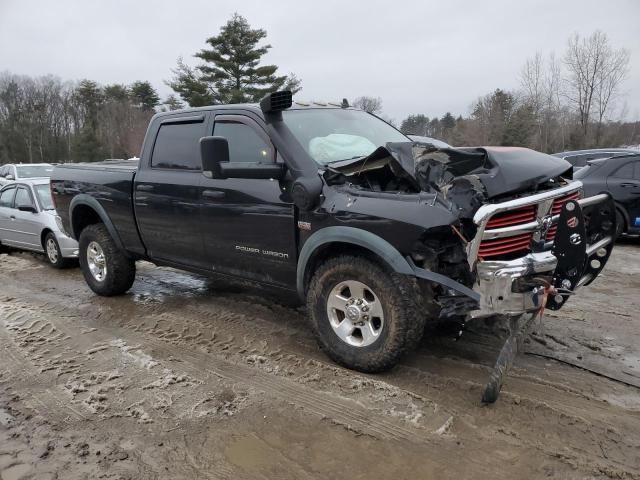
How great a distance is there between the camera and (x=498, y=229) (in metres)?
3.17

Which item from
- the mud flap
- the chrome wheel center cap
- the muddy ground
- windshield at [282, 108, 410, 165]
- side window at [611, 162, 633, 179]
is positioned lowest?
the muddy ground

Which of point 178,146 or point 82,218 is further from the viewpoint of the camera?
point 82,218

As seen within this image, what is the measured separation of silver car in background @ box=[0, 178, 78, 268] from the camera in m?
8.05

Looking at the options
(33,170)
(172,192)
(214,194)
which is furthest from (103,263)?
(33,170)

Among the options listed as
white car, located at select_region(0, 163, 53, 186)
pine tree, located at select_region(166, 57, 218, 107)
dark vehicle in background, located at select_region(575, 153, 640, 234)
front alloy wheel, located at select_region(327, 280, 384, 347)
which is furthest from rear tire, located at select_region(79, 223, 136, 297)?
pine tree, located at select_region(166, 57, 218, 107)

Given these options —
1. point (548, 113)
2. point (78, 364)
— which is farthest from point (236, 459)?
point (548, 113)

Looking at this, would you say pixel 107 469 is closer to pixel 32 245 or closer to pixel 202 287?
pixel 202 287

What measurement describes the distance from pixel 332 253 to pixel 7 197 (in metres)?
8.19

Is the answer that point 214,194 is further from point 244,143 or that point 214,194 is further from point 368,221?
point 368,221

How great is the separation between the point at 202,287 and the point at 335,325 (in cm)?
312

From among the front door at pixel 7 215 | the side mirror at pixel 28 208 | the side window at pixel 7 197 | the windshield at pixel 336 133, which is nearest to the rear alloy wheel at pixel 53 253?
the side mirror at pixel 28 208

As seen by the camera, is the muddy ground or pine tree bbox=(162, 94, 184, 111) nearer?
the muddy ground

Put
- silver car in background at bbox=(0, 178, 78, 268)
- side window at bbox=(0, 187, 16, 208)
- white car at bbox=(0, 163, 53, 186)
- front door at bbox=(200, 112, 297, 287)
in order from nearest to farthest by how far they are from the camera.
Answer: front door at bbox=(200, 112, 297, 287) → silver car in background at bbox=(0, 178, 78, 268) → side window at bbox=(0, 187, 16, 208) → white car at bbox=(0, 163, 53, 186)

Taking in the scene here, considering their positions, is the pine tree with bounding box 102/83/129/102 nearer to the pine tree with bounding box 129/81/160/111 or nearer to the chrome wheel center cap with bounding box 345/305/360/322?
the pine tree with bounding box 129/81/160/111
